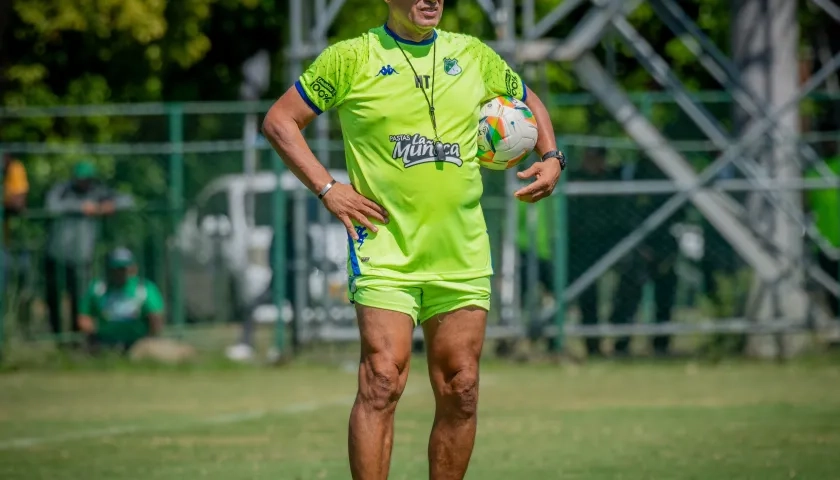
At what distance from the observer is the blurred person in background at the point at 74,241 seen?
18797 mm

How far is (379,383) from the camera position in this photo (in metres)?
7.10

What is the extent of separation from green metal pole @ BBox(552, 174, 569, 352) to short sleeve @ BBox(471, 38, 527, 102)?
9.72m

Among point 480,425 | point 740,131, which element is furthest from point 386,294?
point 740,131

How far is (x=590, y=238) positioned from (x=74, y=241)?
5568 mm

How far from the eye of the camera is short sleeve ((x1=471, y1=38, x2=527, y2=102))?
24.7 ft

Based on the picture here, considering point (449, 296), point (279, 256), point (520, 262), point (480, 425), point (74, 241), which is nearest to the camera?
point (449, 296)

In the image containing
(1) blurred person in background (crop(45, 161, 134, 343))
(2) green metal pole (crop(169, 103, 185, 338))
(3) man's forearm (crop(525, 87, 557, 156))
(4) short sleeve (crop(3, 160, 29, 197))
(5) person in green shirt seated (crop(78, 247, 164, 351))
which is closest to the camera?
(3) man's forearm (crop(525, 87, 557, 156))

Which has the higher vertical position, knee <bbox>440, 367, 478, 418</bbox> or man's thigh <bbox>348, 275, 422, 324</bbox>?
man's thigh <bbox>348, 275, 422, 324</bbox>

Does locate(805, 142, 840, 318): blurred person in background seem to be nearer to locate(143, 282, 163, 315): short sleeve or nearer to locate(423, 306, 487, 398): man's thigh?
locate(143, 282, 163, 315): short sleeve

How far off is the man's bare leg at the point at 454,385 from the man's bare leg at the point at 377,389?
180mm

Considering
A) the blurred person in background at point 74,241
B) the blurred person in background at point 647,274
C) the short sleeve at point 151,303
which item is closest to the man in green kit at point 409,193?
the blurred person in background at point 647,274

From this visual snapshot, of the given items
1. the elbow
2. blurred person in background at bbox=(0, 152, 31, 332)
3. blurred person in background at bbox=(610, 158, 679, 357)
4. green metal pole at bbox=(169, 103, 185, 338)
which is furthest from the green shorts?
green metal pole at bbox=(169, 103, 185, 338)

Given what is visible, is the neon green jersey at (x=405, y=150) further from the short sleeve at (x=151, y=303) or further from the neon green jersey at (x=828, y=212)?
the neon green jersey at (x=828, y=212)

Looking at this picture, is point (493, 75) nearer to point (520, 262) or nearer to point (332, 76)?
point (332, 76)
